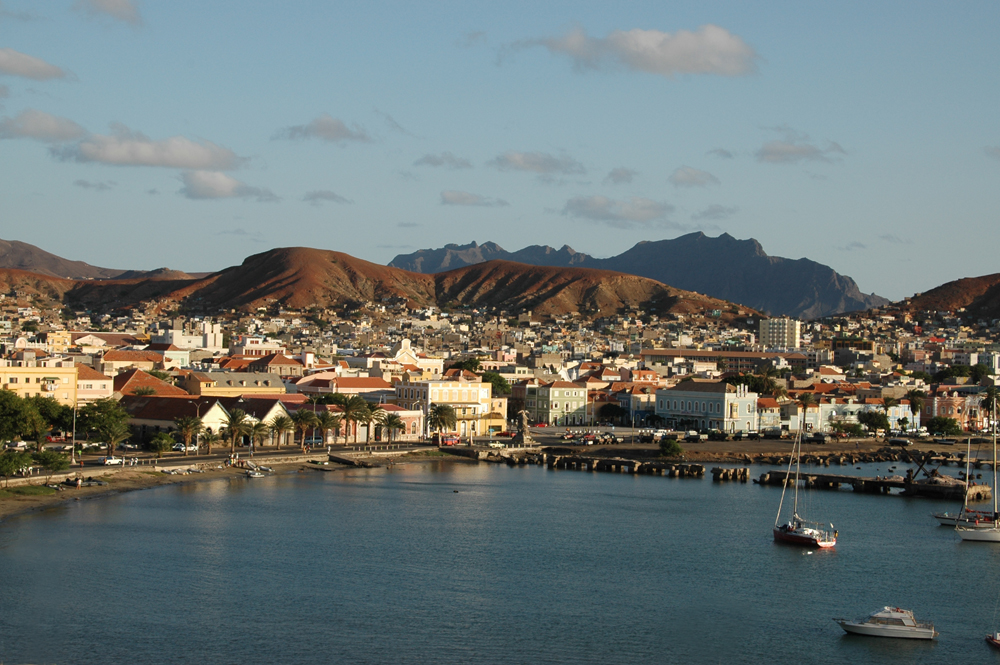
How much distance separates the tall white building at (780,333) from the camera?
190125 millimetres

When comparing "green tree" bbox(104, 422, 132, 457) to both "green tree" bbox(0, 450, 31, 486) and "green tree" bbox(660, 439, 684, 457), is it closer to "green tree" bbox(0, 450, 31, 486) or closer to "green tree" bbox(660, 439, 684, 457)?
"green tree" bbox(0, 450, 31, 486)

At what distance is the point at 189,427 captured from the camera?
5216 centimetres

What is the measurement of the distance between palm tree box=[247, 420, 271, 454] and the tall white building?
470 ft

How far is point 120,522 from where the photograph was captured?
35500 mm

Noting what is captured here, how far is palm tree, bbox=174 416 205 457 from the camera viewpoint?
171ft

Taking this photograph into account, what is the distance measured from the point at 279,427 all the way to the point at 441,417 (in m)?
10.2

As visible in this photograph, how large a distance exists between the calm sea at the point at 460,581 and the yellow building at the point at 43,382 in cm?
1499

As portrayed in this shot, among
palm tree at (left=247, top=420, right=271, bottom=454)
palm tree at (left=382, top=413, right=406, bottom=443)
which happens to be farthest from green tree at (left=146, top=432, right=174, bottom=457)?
palm tree at (left=382, top=413, right=406, bottom=443)

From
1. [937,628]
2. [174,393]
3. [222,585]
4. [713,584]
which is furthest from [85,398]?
[937,628]

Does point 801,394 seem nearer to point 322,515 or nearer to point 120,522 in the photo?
point 322,515

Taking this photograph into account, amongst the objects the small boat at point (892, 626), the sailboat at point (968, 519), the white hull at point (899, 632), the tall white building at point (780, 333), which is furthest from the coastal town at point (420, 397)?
the tall white building at point (780, 333)

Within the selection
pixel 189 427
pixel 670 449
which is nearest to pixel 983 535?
pixel 670 449

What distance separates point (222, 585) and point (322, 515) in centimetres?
1027

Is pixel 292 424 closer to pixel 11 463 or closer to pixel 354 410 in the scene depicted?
pixel 354 410
